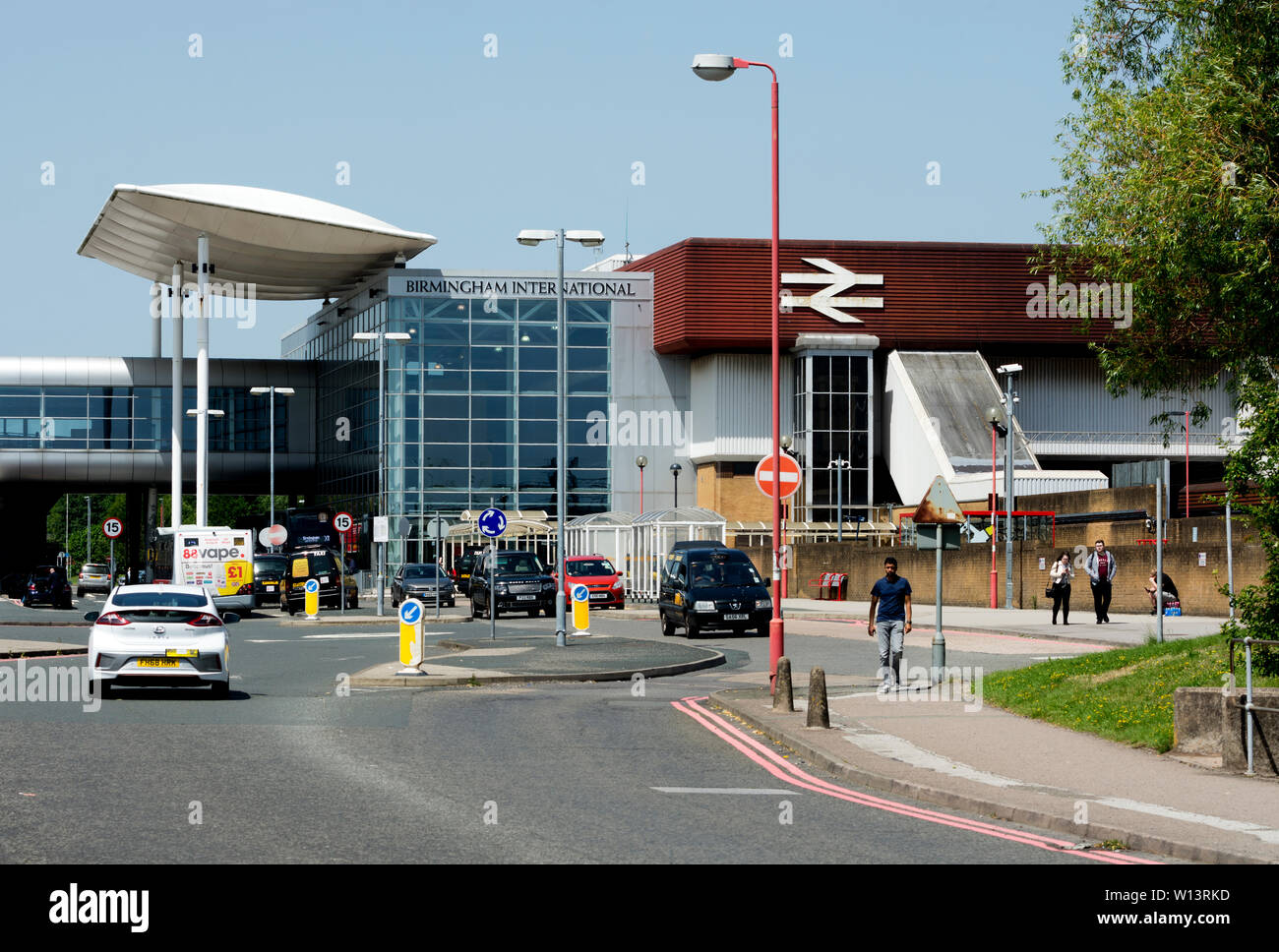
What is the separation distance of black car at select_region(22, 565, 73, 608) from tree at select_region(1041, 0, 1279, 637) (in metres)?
42.6

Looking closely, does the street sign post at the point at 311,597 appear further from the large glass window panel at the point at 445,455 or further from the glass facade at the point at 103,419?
the glass facade at the point at 103,419

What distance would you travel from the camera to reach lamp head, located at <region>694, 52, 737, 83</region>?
2080 centimetres

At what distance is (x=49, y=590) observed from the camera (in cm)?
5866

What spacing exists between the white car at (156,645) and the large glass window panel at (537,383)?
53836 millimetres

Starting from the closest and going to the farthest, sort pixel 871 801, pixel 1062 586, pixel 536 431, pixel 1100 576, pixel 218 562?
pixel 871 801 → pixel 1100 576 → pixel 1062 586 → pixel 218 562 → pixel 536 431

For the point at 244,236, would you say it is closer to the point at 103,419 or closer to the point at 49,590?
the point at 49,590

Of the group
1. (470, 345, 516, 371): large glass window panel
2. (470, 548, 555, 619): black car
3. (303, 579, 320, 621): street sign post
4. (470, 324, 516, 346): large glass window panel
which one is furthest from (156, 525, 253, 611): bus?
(470, 324, 516, 346): large glass window panel

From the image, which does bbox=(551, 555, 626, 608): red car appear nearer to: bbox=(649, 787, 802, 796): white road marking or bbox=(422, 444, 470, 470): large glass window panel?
bbox=(422, 444, 470, 470): large glass window panel

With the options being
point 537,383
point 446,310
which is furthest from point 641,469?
point 446,310

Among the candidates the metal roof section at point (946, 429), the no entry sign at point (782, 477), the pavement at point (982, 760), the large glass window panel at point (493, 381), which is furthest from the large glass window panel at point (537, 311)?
the no entry sign at point (782, 477)

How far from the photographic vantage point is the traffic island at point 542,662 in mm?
24031

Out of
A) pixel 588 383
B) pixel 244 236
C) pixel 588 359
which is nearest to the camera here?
pixel 244 236

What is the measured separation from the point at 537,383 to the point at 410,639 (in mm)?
50653
